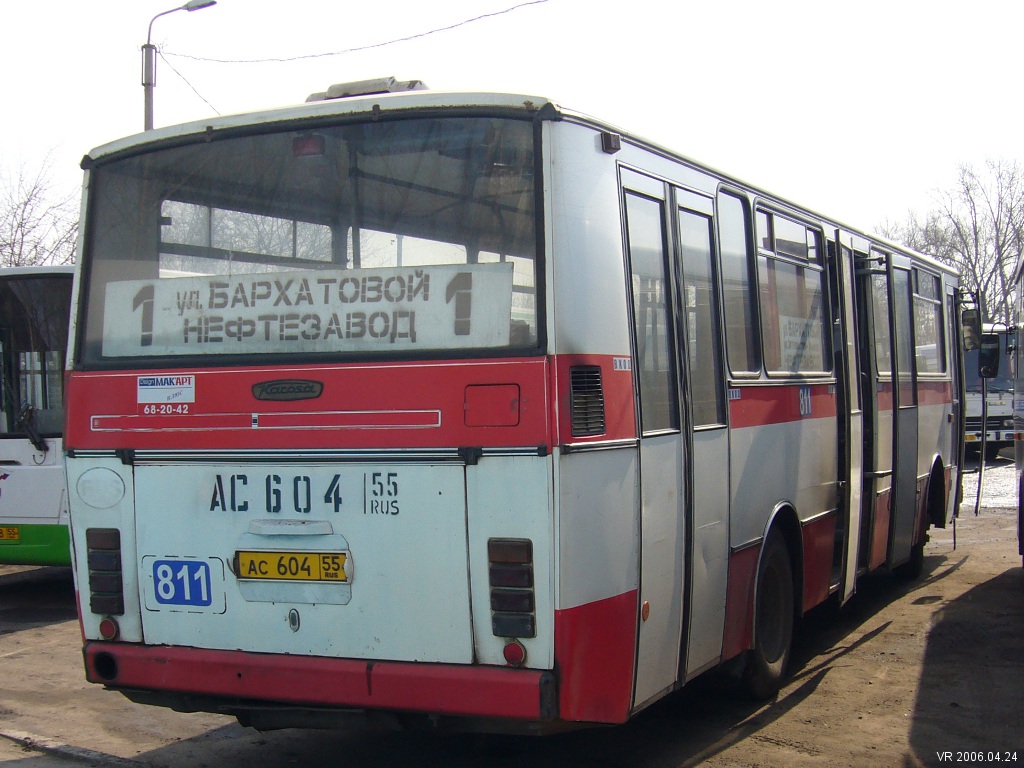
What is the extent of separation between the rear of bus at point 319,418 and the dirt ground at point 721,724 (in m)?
1.14

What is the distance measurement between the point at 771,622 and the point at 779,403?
1.33 meters

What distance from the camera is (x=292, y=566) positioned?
492cm

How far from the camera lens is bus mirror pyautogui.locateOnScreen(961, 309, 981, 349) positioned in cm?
1288

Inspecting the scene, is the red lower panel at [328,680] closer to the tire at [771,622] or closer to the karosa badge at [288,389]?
the karosa badge at [288,389]

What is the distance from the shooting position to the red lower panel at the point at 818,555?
7.36 meters

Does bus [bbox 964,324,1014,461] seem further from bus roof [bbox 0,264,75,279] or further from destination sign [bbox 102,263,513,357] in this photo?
destination sign [bbox 102,263,513,357]

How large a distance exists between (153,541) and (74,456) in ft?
1.92

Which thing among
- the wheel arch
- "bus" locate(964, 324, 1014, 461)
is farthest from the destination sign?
"bus" locate(964, 324, 1014, 461)

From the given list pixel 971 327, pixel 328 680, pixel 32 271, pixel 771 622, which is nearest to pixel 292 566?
pixel 328 680

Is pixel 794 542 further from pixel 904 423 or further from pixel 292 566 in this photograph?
pixel 292 566

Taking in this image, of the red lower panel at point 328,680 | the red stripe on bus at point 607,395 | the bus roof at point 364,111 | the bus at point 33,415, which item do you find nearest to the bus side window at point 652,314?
the red stripe on bus at point 607,395

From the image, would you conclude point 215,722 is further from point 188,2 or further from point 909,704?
point 188,2

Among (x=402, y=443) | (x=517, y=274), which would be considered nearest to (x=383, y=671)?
(x=402, y=443)

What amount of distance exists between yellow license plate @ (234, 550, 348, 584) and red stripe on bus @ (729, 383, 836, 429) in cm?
238
